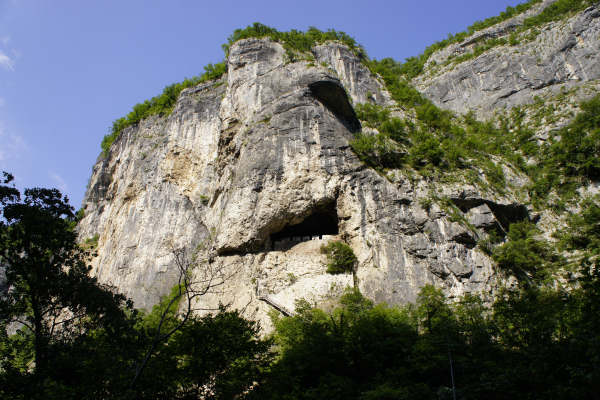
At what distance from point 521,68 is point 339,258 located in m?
24.0

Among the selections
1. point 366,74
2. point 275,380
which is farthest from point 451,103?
point 275,380

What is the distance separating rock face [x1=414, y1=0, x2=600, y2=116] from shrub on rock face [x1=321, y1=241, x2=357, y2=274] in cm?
1974

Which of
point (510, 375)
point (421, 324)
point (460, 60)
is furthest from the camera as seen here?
point (460, 60)

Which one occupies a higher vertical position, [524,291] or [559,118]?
[559,118]

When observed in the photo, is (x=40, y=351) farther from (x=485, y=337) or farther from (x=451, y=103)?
(x=451, y=103)

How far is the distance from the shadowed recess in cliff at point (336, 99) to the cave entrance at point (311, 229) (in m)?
5.96

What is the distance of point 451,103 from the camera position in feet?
107

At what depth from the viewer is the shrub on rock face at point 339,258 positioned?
1662 centimetres

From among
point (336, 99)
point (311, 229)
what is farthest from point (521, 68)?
point (311, 229)

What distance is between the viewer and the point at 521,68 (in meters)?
29.8

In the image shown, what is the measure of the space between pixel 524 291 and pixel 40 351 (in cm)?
1574

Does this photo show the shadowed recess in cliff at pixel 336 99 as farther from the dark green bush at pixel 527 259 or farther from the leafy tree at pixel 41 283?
the leafy tree at pixel 41 283

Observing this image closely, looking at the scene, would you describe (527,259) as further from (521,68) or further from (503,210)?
(521,68)

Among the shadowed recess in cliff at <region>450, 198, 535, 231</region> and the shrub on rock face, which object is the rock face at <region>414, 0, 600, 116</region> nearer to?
the shadowed recess in cliff at <region>450, 198, 535, 231</region>
